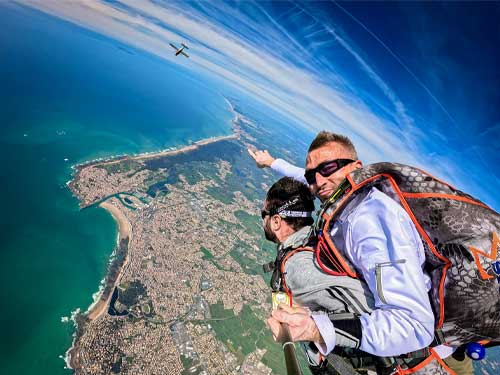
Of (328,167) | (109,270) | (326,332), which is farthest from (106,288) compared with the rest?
(326,332)

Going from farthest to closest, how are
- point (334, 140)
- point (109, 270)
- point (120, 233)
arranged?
point (120, 233), point (109, 270), point (334, 140)

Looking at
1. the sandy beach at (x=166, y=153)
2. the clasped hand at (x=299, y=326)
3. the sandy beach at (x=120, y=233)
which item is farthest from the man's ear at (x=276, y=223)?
the sandy beach at (x=166, y=153)

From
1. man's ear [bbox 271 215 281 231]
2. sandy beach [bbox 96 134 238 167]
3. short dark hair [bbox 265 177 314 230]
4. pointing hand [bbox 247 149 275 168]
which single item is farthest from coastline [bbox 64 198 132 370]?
short dark hair [bbox 265 177 314 230]

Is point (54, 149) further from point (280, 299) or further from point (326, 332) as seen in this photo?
point (326, 332)

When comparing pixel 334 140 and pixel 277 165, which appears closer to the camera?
pixel 334 140

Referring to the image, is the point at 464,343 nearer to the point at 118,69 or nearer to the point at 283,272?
the point at 283,272

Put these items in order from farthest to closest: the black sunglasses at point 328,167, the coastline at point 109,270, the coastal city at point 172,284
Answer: the coastal city at point 172,284
the coastline at point 109,270
the black sunglasses at point 328,167

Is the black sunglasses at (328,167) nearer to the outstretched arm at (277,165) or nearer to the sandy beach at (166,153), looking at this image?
the outstretched arm at (277,165)

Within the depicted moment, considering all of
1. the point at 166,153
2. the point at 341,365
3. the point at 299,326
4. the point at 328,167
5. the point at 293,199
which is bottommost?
the point at 166,153
